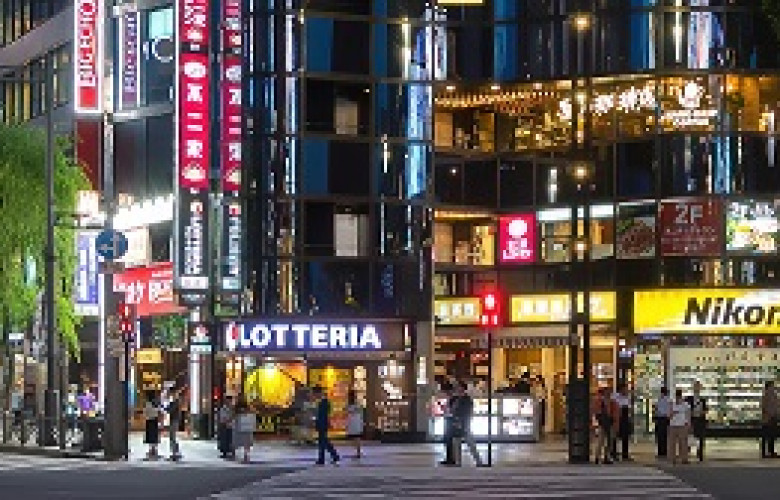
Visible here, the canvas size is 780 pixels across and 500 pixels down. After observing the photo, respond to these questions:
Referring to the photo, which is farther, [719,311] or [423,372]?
[719,311]

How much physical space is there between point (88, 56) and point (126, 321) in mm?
11870

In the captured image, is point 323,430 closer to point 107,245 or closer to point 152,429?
point 152,429

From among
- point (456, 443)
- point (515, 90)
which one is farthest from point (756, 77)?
point (456, 443)

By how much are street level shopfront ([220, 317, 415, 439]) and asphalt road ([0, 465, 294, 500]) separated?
11.6m

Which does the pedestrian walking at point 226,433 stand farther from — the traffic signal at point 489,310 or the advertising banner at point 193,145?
the advertising banner at point 193,145

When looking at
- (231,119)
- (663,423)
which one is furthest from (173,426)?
(663,423)

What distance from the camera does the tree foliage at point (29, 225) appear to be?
59.5 meters

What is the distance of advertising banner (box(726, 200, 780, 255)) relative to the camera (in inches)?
2291

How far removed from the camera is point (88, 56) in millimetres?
60375

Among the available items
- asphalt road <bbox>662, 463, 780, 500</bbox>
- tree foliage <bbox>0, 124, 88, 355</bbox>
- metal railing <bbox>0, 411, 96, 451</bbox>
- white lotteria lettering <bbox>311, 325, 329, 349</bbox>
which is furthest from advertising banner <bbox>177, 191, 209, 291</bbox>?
asphalt road <bbox>662, 463, 780, 500</bbox>

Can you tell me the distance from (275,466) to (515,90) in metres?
19.1

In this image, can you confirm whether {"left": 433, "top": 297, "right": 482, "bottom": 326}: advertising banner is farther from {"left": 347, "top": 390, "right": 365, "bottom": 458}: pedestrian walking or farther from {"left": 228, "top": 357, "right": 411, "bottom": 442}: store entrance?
{"left": 347, "top": 390, "right": 365, "bottom": 458}: pedestrian walking

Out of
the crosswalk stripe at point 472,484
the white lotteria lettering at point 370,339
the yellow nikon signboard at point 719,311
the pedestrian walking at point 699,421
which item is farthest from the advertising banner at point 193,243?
the pedestrian walking at point 699,421

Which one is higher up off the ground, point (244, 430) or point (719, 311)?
point (719, 311)
